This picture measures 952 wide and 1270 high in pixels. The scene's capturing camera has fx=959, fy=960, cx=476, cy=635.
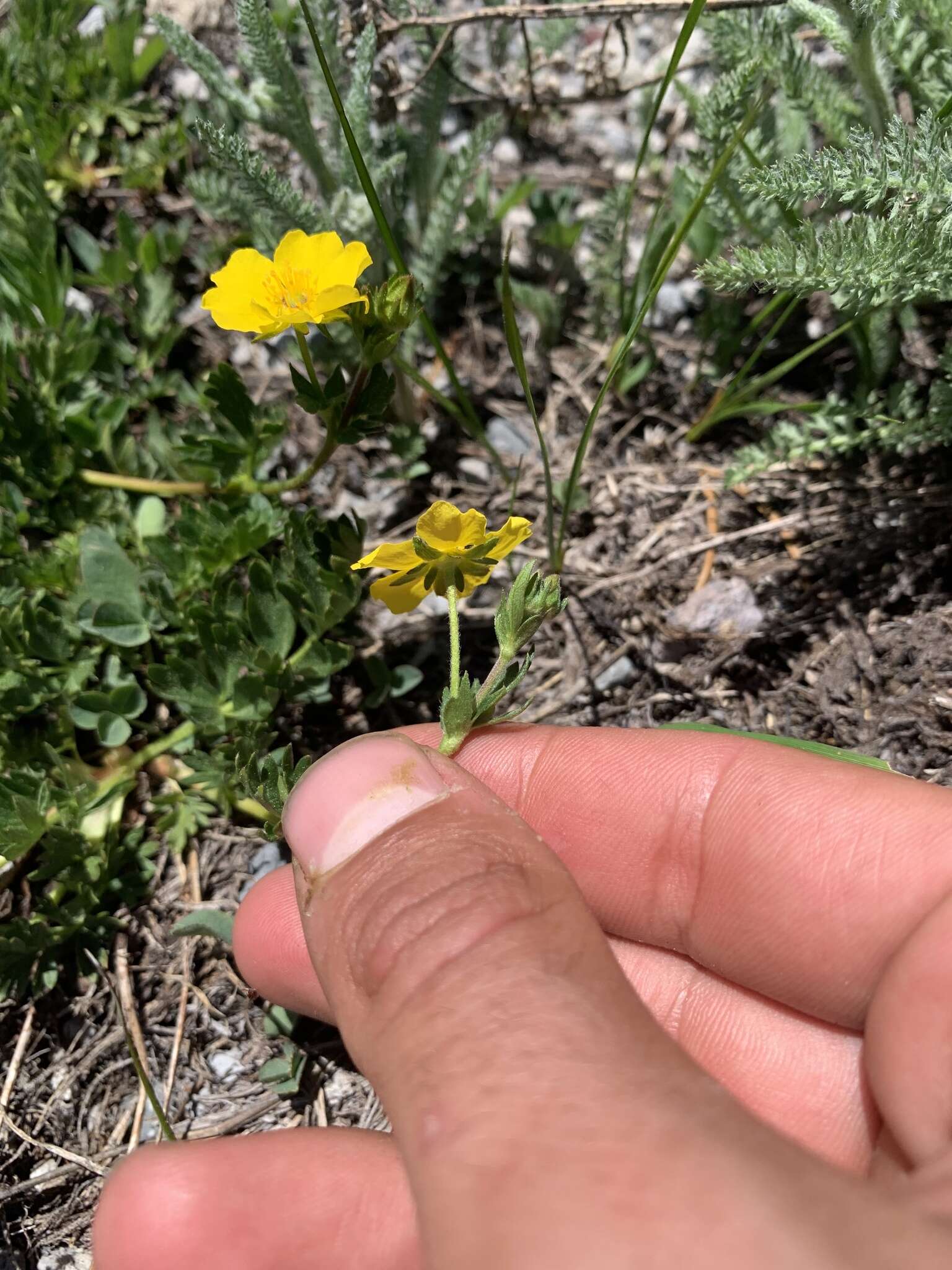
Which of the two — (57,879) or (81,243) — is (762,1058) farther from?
(81,243)

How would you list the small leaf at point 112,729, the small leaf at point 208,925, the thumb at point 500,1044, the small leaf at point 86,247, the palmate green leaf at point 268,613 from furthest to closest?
the small leaf at point 86,247 < the small leaf at point 112,729 < the small leaf at point 208,925 < the palmate green leaf at point 268,613 < the thumb at point 500,1044

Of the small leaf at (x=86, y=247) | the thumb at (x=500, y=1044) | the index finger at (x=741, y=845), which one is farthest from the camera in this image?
the small leaf at (x=86, y=247)

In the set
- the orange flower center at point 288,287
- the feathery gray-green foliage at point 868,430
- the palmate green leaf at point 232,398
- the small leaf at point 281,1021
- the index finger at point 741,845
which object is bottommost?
the small leaf at point 281,1021

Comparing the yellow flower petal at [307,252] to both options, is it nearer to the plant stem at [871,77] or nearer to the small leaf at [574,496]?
the small leaf at [574,496]

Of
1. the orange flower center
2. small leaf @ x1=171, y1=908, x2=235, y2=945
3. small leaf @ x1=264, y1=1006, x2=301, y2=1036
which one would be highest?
the orange flower center

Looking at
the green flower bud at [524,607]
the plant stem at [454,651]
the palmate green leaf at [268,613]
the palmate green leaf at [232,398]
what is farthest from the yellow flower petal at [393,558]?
the palmate green leaf at [232,398]

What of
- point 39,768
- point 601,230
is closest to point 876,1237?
point 39,768

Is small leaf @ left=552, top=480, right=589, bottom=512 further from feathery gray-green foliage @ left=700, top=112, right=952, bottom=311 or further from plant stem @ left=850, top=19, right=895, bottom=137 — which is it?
plant stem @ left=850, top=19, right=895, bottom=137

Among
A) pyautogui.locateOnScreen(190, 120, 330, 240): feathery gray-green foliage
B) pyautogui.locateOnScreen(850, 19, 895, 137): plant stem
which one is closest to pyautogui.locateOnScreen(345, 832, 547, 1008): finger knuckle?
pyautogui.locateOnScreen(190, 120, 330, 240): feathery gray-green foliage
